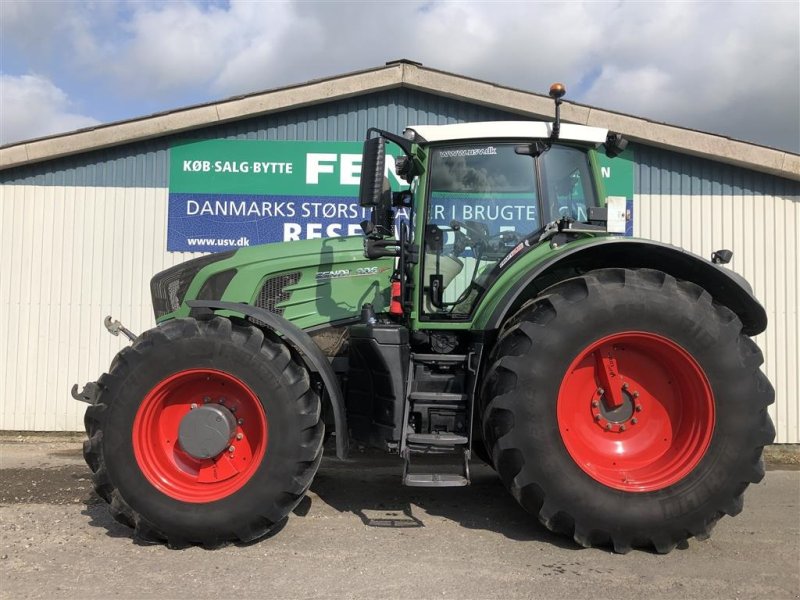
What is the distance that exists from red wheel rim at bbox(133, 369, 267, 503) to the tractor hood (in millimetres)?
898

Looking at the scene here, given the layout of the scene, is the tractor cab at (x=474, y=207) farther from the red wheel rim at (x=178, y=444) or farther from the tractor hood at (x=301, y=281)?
the red wheel rim at (x=178, y=444)

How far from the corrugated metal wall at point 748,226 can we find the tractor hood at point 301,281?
4.07 meters

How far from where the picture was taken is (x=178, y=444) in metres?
3.67

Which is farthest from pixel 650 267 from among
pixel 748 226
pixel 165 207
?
pixel 165 207

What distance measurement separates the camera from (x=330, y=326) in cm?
446

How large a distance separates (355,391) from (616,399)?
1.69m

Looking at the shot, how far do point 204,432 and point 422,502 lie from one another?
176cm

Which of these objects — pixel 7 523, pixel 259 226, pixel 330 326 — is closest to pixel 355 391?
pixel 330 326

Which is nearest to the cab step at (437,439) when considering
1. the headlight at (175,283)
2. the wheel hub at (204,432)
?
the wheel hub at (204,432)

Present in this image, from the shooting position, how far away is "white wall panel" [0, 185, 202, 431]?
7.09 m

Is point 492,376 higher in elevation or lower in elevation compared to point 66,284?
lower

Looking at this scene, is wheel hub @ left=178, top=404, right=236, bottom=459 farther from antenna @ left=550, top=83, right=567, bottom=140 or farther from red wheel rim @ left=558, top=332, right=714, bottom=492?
antenna @ left=550, top=83, right=567, bottom=140

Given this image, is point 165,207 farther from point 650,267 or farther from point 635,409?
point 635,409

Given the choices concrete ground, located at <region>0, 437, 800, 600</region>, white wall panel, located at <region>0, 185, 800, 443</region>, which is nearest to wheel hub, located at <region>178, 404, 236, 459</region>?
concrete ground, located at <region>0, 437, 800, 600</region>
